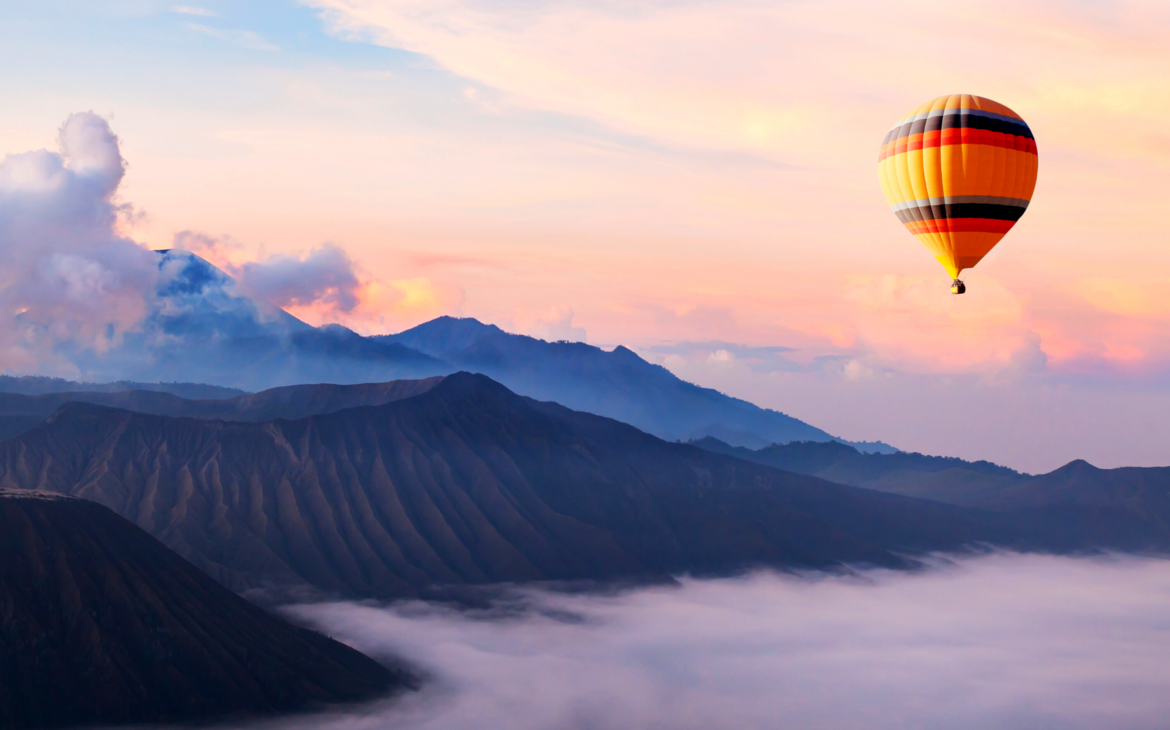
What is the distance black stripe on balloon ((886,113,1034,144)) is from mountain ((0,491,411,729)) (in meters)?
100

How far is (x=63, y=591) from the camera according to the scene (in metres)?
125

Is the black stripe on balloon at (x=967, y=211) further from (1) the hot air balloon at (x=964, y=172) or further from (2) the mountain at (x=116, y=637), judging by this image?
(2) the mountain at (x=116, y=637)

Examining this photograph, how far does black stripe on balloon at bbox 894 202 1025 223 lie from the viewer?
308ft

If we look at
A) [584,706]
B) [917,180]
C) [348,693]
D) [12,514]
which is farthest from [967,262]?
[584,706]

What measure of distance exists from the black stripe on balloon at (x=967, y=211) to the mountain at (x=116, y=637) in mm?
96248

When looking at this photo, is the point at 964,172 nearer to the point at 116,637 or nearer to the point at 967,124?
the point at 967,124

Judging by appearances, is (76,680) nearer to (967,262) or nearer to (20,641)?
(20,641)

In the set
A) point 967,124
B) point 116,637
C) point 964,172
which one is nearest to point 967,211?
point 964,172

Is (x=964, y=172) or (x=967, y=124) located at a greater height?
(x=967, y=124)

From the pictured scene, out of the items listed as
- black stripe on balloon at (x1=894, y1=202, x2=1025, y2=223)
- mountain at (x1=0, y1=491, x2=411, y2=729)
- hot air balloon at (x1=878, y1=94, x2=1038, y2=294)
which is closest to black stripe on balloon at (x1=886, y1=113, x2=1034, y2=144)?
hot air balloon at (x1=878, y1=94, x2=1038, y2=294)

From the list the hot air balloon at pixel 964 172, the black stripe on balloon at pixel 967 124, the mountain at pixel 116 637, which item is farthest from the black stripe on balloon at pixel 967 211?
the mountain at pixel 116 637

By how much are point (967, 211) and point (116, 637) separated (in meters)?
104

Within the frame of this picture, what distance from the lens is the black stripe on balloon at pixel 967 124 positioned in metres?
92.9

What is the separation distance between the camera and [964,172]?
93.3 metres
